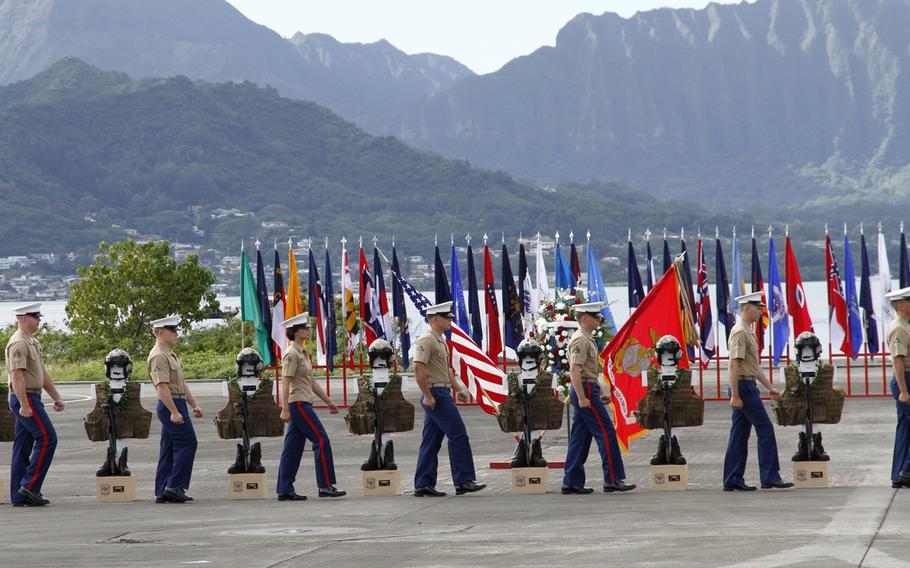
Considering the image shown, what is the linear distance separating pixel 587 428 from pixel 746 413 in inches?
60.7

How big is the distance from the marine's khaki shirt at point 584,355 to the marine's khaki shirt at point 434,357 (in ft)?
4.07

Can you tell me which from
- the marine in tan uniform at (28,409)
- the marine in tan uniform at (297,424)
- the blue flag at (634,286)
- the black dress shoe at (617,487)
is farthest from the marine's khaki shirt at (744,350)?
the blue flag at (634,286)

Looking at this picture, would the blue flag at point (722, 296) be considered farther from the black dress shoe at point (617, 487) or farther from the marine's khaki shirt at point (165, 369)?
the marine's khaki shirt at point (165, 369)

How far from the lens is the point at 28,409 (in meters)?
15.6

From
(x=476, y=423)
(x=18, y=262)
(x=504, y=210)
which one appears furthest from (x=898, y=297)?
(x=504, y=210)

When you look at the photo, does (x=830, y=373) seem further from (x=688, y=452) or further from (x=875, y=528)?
(x=688, y=452)

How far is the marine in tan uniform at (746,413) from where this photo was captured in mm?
15039

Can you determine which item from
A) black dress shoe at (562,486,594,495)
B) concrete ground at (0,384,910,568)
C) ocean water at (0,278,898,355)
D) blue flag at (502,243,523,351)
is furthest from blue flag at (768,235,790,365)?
ocean water at (0,278,898,355)

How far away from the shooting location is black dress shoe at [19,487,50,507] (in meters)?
15.7

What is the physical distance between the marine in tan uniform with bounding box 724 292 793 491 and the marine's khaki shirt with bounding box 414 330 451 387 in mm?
2782

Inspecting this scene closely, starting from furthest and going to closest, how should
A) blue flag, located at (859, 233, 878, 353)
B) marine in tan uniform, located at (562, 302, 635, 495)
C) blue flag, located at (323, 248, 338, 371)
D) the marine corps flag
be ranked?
blue flag, located at (323, 248, 338, 371)
blue flag, located at (859, 233, 878, 353)
the marine corps flag
marine in tan uniform, located at (562, 302, 635, 495)

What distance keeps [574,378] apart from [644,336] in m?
2.43

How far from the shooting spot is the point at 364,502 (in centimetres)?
1514

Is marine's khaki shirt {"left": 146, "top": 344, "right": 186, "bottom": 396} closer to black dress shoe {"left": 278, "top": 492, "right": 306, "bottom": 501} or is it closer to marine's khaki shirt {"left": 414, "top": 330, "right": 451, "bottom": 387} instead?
black dress shoe {"left": 278, "top": 492, "right": 306, "bottom": 501}
